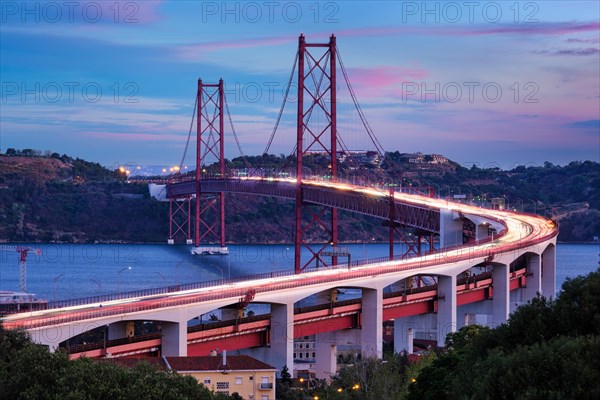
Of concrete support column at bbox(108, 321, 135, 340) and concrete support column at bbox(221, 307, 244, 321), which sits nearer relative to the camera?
concrete support column at bbox(108, 321, 135, 340)

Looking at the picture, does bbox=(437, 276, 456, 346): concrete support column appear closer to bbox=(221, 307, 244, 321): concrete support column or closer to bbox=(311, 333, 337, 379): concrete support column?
bbox=(311, 333, 337, 379): concrete support column

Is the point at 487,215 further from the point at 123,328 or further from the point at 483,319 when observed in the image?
the point at 123,328

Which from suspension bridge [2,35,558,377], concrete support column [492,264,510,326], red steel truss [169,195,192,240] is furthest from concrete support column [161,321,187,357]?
red steel truss [169,195,192,240]

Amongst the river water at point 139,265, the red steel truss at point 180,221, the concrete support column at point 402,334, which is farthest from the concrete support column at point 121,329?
the red steel truss at point 180,221

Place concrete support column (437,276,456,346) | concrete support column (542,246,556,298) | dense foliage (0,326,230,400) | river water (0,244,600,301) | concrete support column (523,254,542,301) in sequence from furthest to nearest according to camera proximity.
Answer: river water (0,244,600,301)
concrete support column (542,246,556,298)
concrete support column (523,254,542,301)
concrete support column (437,276,456,346)
dense foliage (0,326,230,400)

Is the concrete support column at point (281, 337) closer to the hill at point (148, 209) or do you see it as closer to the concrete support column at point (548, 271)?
the concrete support column at point (548, 271)

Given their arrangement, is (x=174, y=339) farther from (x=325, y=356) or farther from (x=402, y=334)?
(x=402, y=334)
